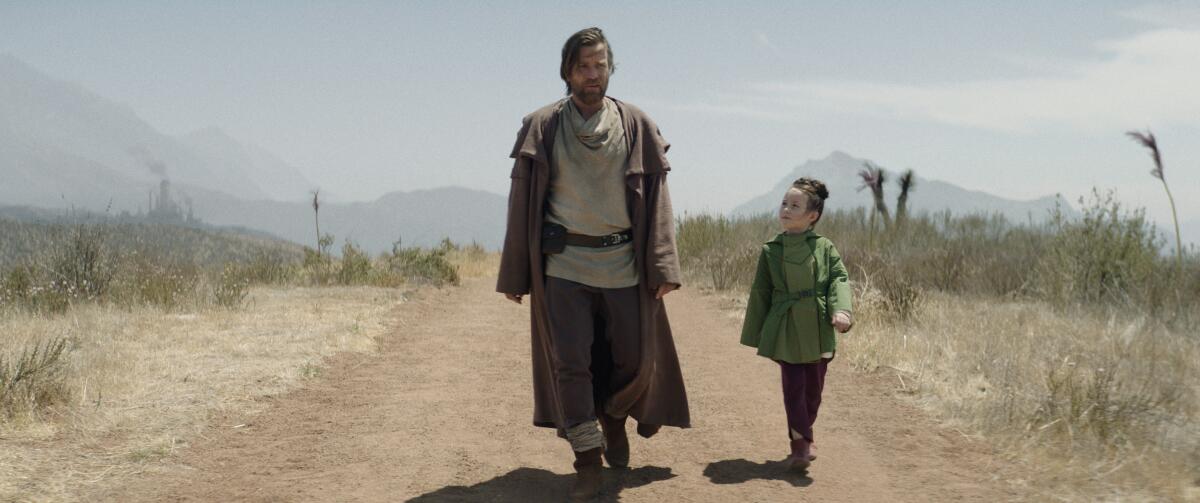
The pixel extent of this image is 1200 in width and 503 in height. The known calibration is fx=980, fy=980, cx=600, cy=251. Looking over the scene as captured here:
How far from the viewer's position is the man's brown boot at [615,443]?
5008mm

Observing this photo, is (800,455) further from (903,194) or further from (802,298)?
(903,194)

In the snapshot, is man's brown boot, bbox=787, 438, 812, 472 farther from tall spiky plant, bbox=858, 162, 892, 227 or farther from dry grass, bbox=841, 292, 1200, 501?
tall spiky plant, bbox=858, 162, 892, 227

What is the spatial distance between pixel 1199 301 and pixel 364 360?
995cm

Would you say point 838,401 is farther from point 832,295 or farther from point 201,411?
point 201,411

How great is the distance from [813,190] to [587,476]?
1.84 m

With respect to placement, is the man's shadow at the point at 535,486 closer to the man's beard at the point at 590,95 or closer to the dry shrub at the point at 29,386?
the man's beard at the point at 590,95

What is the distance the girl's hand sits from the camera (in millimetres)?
4754

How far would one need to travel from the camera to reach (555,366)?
4.60m

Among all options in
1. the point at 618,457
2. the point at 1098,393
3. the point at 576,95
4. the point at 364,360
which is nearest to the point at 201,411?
the point at 364,360

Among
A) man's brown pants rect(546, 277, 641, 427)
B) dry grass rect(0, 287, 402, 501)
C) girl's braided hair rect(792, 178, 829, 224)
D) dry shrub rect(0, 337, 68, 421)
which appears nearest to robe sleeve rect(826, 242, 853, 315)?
girl's braided hair rect(792, 178, 829, 224)

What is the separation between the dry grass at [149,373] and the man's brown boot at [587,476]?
7.97ft

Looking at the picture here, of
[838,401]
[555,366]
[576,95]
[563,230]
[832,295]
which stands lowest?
[838,401]

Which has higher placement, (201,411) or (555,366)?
(555,366)

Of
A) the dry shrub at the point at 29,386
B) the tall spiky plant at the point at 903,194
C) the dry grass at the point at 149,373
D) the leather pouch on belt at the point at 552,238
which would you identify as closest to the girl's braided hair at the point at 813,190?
the leather pouch on belt at the point at 552,238
